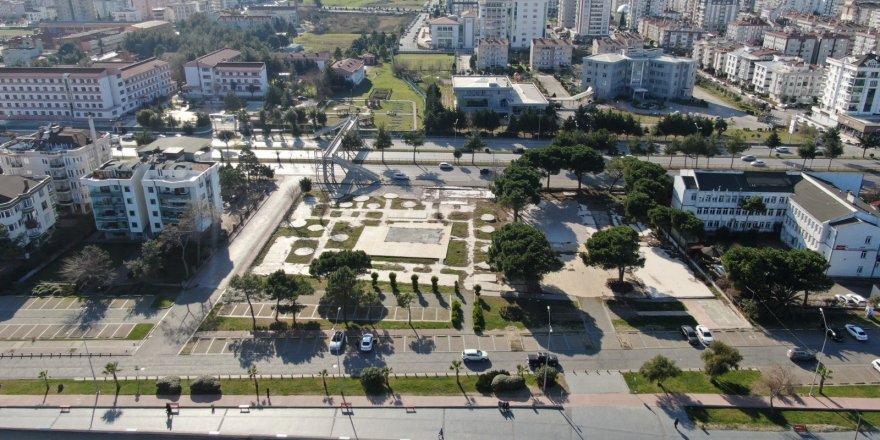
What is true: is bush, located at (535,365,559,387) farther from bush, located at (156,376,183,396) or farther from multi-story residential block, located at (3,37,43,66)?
multi-story residential block, located at (3,37,43,66)

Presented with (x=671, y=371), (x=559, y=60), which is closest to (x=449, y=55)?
(x=559, y=60)

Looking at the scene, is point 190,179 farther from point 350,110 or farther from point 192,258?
point 350,110

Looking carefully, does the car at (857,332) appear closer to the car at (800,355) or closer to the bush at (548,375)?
the car at (800,355)

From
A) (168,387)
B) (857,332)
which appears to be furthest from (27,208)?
(857,332)

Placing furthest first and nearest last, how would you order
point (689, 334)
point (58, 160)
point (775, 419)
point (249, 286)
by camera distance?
point (58, 160)
point (249, 286)
point (689, 334)
point (775, 419)

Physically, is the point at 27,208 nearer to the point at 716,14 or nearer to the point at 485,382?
the point at 485,382

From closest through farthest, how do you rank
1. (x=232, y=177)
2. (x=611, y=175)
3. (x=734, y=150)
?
1. (x=232, y=177)
2. (x=611, y=175)
3. (x=734, y=150)

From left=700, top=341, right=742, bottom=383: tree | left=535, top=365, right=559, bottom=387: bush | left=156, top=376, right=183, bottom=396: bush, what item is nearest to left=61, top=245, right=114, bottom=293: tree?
left=156, top=376, right=183, bottom=396: bush
